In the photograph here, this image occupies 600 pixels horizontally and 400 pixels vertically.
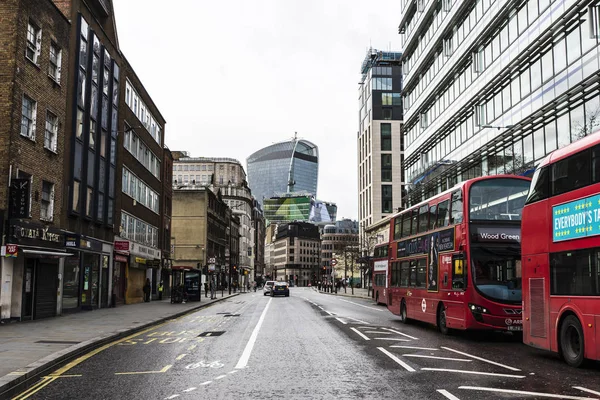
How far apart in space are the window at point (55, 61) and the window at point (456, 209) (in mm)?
17383

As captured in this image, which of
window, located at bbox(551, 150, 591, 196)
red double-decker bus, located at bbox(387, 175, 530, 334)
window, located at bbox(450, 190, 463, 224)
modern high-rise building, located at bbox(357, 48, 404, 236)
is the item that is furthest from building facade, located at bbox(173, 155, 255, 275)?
window, located at bbox(551, 150, 591, 196)

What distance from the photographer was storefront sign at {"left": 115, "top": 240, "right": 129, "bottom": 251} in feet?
111

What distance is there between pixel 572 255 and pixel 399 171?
92717mm

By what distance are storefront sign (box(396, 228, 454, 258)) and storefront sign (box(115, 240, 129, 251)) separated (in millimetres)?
17137

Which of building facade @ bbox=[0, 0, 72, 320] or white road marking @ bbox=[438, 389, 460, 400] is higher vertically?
building facade @ bbox=[0, 0, 72, 320]

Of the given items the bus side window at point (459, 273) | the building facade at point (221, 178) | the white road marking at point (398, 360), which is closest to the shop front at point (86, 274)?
the bus side window at point (459, 273)

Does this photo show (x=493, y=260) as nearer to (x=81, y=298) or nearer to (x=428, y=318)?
(x=428, y=318)

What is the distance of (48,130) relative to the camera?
24.9 metres

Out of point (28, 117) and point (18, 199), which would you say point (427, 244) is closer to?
point (18, 199)

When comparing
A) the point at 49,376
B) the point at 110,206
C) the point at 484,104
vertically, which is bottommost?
the point at 49,376

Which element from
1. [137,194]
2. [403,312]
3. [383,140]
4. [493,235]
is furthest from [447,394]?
[383,140]

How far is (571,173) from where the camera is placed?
11.6 m

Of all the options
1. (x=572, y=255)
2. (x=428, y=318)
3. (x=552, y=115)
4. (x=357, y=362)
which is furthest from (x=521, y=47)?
(x=357, y=362)

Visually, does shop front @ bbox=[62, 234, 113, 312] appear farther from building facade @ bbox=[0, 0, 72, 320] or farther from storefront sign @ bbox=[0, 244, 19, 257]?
storefront sign @ bbox=[0, 244, 19, 257]
